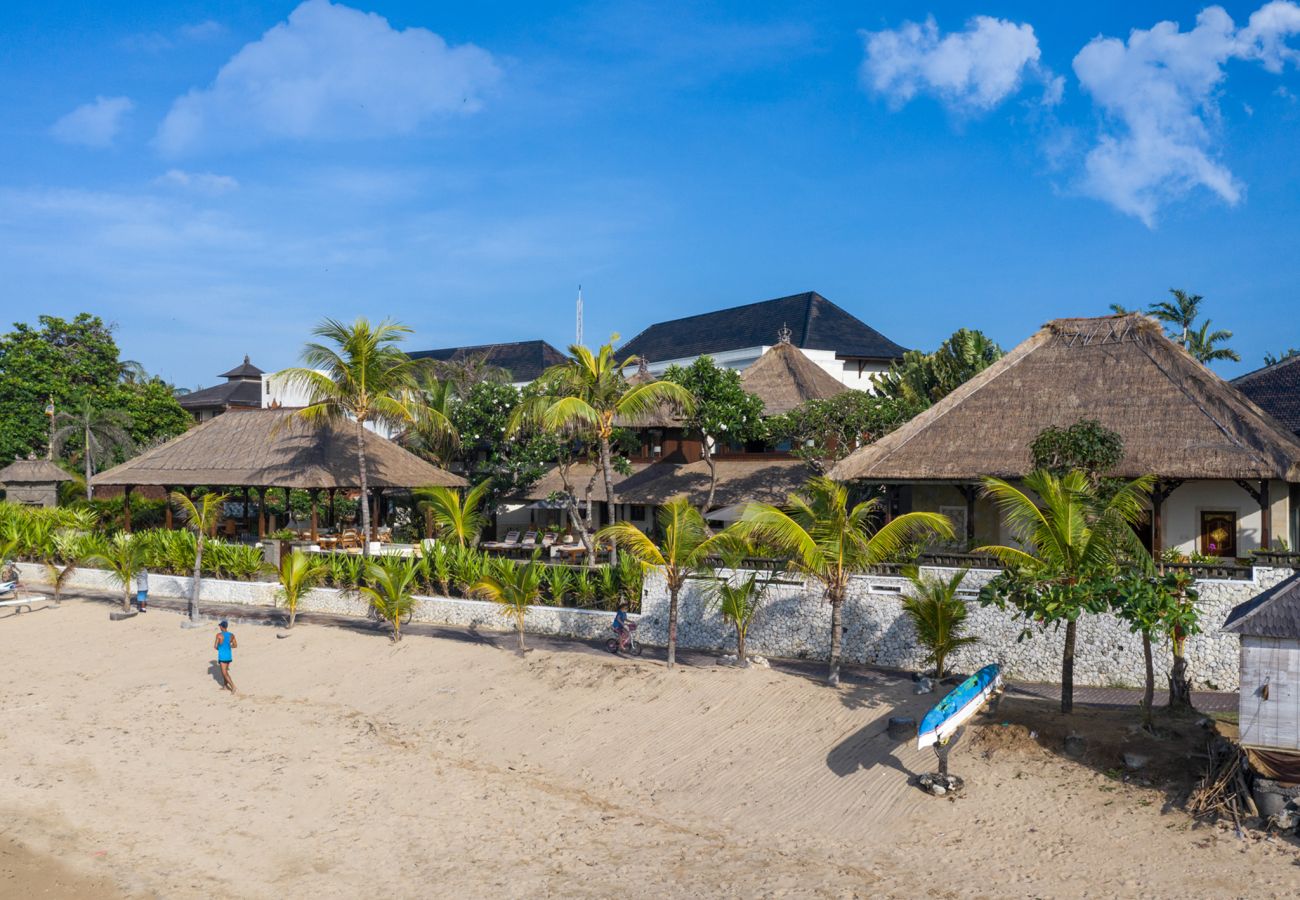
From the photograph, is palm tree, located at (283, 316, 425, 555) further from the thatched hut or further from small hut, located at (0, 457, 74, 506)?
small hut, located at (0, 457, 74, 506)

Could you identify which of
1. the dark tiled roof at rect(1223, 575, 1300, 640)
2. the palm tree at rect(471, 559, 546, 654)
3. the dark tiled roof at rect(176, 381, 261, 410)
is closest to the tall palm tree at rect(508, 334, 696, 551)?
the palm tree at rect(471, 559, 546, 654)

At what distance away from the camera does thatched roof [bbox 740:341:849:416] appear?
29.0 metres

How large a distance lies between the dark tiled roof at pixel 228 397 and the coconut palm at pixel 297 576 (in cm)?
3116

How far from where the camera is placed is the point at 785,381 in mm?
29969

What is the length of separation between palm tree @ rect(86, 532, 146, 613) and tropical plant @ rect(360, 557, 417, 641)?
6994mm

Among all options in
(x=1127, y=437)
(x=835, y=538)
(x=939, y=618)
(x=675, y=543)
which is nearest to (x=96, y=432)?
(x=675, y=543)

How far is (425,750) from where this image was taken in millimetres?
15234

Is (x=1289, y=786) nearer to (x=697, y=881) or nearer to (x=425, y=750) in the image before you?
(x=697, y=881)

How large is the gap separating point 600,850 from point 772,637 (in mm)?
7580

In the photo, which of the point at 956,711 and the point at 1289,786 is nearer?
the point at 1289,786

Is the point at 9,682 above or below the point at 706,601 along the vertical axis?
below

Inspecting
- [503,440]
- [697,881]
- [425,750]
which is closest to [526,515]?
[503,440]

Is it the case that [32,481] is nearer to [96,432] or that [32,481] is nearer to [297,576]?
[96,432]

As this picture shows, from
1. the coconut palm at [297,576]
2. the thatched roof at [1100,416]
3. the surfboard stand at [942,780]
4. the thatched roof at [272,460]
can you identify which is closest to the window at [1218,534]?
the thatched roof at [1100,416]
